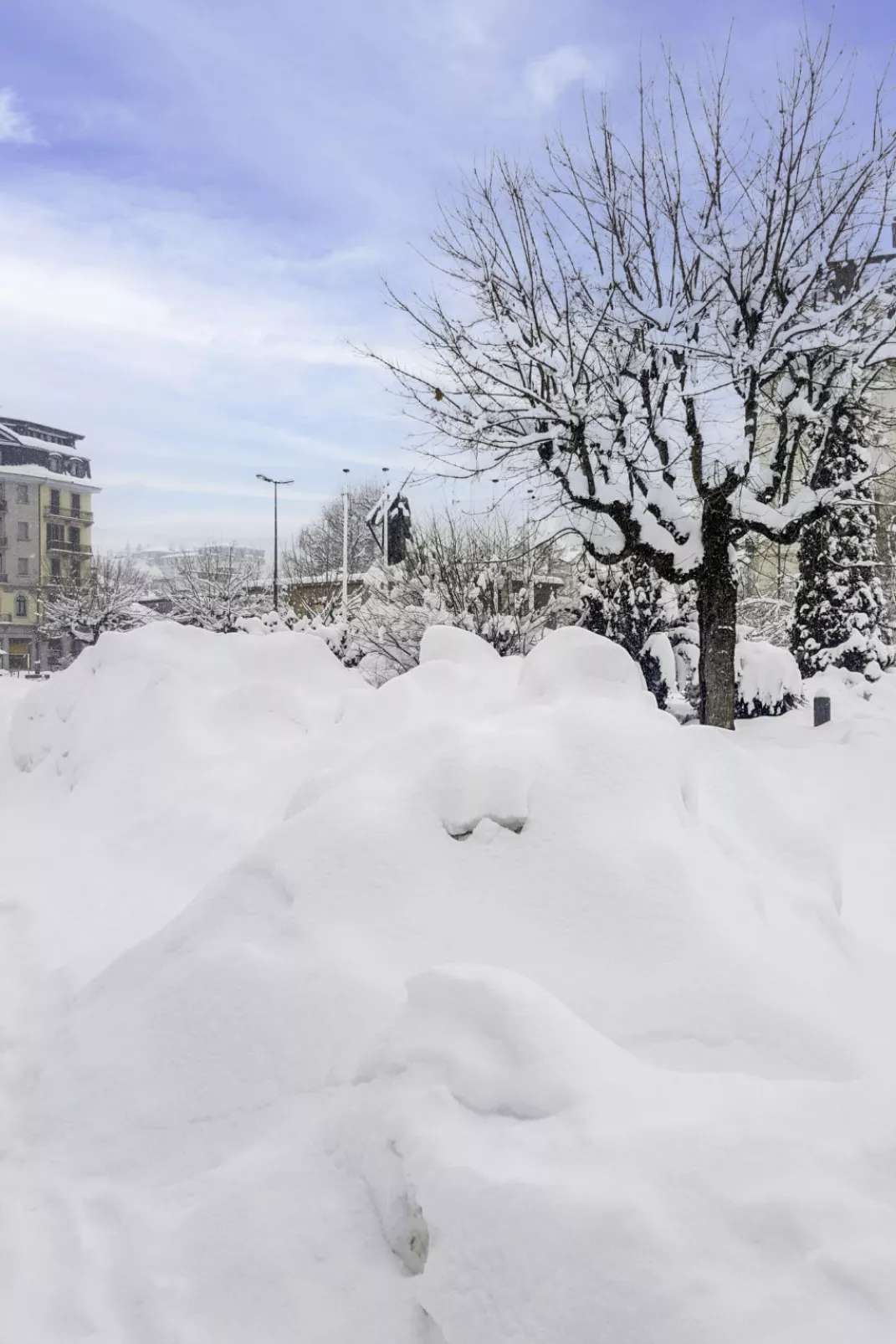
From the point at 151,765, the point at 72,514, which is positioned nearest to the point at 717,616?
the point at 151,765

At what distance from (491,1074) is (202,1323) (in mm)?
927

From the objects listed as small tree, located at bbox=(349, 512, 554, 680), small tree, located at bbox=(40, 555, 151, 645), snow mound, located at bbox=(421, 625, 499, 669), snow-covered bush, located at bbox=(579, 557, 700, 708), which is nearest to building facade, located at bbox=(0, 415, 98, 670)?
small tree, located at bbox=(40, 555, 151, 645)

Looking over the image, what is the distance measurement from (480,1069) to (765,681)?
13247mm

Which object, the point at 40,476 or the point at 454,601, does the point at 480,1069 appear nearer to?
the point at 454,601

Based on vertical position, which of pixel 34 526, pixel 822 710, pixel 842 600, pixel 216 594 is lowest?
pixel 822 710

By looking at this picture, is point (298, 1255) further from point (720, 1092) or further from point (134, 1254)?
point (720, 1092)

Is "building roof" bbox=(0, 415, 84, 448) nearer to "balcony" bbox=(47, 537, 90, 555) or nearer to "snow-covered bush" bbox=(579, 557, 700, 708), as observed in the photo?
"balcony" bbox=(47, 537, 90, 555)

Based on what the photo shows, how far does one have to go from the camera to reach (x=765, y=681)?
14672 mm

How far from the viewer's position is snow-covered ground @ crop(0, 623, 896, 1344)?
195cm

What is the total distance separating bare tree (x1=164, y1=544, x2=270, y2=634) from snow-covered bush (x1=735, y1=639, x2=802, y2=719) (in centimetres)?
1935

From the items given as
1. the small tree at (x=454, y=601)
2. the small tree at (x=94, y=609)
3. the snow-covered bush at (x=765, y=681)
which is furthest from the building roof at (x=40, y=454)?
the snow-covered bush at (x=765, y=681)

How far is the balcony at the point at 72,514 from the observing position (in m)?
62.9

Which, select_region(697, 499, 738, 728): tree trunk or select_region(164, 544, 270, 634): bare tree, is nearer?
select_region(697, 499, 738, 728): tree trunk

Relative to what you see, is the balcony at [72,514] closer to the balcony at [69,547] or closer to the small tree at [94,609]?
the balcony at [69,547]
